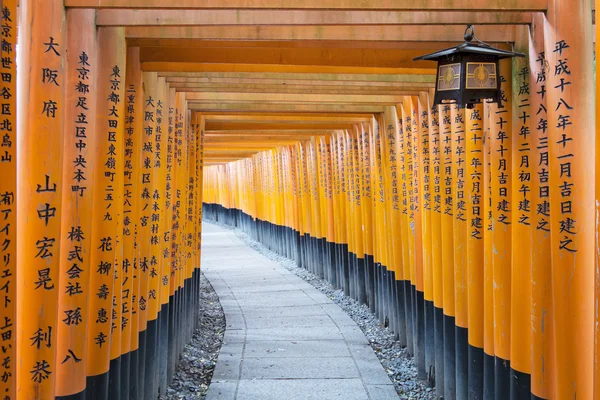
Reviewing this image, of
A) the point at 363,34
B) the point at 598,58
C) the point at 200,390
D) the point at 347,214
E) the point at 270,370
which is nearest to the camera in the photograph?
the point at 598,58

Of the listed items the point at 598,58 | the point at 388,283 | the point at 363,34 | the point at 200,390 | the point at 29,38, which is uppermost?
the point at 363,34

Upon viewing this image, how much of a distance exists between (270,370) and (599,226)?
5.17m

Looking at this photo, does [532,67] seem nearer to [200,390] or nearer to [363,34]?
[363,34]

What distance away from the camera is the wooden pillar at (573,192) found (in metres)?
3.47

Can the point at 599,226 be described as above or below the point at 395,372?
above

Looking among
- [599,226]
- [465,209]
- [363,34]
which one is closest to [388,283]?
[465,209]

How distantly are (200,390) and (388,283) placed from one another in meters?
3.42

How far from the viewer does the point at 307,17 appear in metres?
4.06

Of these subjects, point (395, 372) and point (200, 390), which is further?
point (395, 372)

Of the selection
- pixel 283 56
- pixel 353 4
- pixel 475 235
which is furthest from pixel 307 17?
pixel 475 235

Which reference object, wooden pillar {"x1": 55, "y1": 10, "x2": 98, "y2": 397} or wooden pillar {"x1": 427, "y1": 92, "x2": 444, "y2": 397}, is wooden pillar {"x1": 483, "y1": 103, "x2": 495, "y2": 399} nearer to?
wooden pillar {"x1": 427, "y1": 92, "x2": 444, "y2": 397}

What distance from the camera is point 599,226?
2.91 m

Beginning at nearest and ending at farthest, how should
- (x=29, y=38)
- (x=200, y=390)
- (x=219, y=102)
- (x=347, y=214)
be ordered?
(x=29, y=38), (x=200, y=390), (x=219, y=102), (x=347, y=214)

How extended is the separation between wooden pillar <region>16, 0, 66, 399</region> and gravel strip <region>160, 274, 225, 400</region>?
10.8 ft
